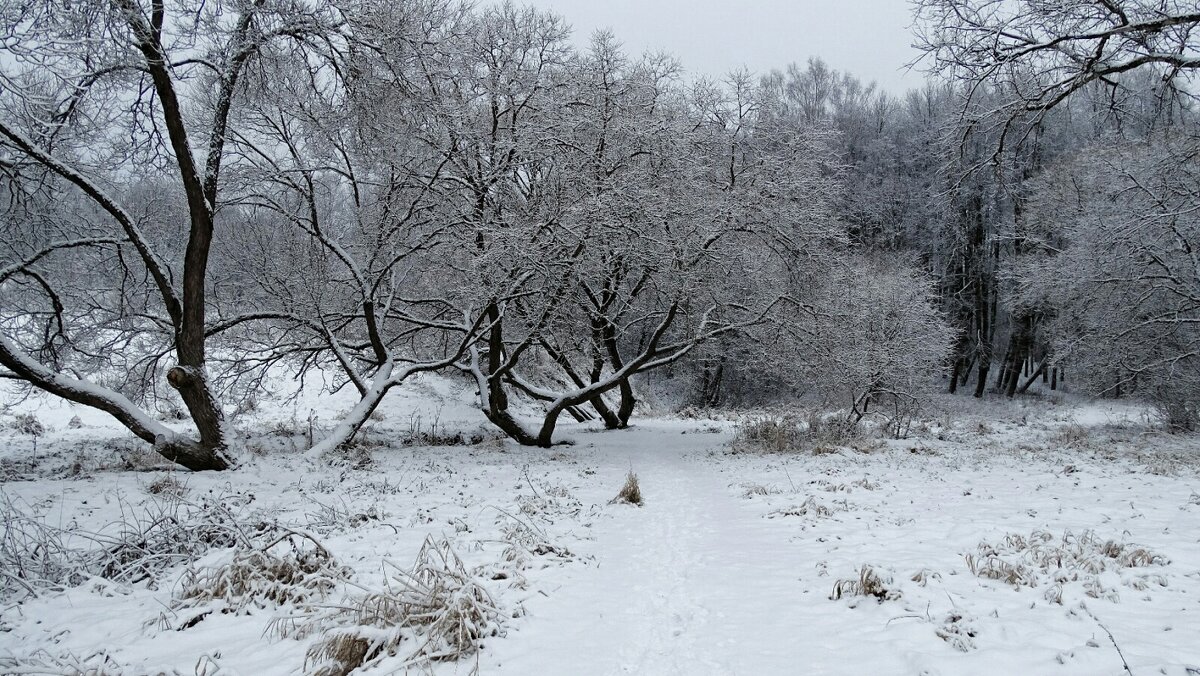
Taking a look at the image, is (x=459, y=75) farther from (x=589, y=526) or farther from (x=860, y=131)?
(x=860, y=131)

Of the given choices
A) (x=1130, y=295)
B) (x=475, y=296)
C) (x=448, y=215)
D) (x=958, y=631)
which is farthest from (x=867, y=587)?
(x=1130, y=295)

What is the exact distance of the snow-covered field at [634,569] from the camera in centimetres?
346

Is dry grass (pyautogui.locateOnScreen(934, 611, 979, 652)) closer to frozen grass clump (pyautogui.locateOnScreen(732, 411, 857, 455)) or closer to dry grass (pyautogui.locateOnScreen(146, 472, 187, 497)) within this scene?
dry grass (pyautogui.locateOnScreen(146, 472, 187, 497))

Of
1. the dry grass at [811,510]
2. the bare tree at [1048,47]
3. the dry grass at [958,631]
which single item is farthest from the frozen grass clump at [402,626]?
the bare tree at [1048,47]

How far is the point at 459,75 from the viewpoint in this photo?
11805mm

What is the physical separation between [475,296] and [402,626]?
820 cm

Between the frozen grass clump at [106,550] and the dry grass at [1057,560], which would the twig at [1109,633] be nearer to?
the dry grass at [1057,560]

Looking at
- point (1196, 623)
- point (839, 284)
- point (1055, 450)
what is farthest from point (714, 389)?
point (1196, 623)

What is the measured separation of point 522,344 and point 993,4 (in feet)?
30.1

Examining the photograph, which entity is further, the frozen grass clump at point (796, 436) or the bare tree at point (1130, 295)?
the bare tree at point (1130, 295)

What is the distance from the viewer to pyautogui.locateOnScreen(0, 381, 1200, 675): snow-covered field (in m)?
3.46

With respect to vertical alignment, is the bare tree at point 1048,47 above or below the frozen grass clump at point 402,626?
above

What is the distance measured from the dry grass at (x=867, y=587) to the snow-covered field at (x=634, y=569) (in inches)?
0.8

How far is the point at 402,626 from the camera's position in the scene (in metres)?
3.66
